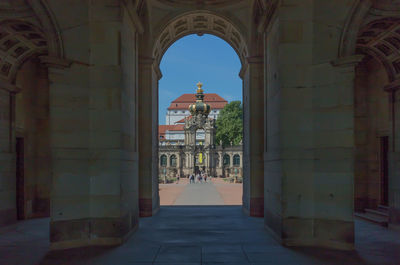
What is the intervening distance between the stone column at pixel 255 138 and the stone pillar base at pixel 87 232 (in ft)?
24.0

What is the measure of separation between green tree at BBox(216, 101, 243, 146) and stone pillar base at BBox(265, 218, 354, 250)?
221 ft

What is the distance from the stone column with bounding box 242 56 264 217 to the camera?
14953mm

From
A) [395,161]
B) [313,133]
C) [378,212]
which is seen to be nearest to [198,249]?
[313,133]

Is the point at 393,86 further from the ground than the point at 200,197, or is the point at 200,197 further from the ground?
the point at 393,86

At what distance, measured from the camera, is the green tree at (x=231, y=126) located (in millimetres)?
77188

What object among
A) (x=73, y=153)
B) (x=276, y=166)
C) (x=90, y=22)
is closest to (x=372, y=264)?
(x=276, y=166)

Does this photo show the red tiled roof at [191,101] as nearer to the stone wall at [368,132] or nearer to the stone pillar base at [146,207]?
the stone wall at [368,132]

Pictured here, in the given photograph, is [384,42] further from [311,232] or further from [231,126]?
[231,126]

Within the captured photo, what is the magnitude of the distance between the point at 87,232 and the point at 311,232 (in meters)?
6.54

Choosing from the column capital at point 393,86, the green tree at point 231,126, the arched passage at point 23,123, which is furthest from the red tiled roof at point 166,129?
the column capital at point 393,86

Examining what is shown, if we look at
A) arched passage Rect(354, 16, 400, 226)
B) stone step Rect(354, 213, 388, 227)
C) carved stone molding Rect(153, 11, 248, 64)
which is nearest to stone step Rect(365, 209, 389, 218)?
arched passage Rect(354, 16, 400, 226)

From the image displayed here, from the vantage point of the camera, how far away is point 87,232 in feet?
30.2

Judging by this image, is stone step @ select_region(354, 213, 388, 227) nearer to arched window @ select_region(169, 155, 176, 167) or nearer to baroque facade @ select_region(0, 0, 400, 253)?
baroque facade @ select_region(0, 0, 400, 253)

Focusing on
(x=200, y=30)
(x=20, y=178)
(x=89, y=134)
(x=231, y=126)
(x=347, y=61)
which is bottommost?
(x=20, y=178)
